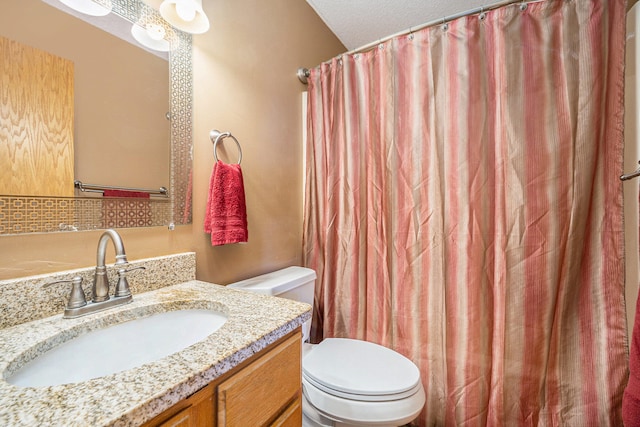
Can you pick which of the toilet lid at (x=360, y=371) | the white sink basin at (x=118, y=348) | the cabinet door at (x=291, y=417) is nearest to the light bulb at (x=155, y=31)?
the white sink basin at (x=118, y=348)

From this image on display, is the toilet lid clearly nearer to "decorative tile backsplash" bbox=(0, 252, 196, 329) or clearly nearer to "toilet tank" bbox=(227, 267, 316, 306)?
"toilet tank" bbox=(227, 267, 316, 306)

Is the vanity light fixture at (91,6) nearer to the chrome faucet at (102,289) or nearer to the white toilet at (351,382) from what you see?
the chrome faucet at (102,289)

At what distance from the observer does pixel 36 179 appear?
688mm

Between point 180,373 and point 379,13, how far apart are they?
202cm

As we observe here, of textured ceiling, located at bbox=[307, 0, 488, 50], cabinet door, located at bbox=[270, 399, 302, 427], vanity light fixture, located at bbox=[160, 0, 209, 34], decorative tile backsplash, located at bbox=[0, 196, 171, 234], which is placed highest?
textured ceiling, located at bbox=[307, 0, 488, 50]

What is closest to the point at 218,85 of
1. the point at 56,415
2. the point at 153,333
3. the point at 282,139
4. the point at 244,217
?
the point at 282,139

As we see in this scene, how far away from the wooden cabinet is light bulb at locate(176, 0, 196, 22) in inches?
43.4

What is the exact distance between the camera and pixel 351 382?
→ 3.25ft

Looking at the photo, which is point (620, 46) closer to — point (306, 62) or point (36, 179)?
point (306, 62)

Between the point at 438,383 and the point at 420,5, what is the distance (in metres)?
2.05

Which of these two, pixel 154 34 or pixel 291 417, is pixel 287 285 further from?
pixel 154 34

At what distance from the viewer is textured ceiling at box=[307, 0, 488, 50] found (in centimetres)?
160

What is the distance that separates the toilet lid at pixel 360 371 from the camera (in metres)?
0.95

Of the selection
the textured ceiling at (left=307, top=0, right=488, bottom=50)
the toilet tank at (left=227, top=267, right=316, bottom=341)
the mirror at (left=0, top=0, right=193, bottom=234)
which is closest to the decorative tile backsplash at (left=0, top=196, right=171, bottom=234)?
the mirror at (left=0, top=0, right=193, bottom=234)
